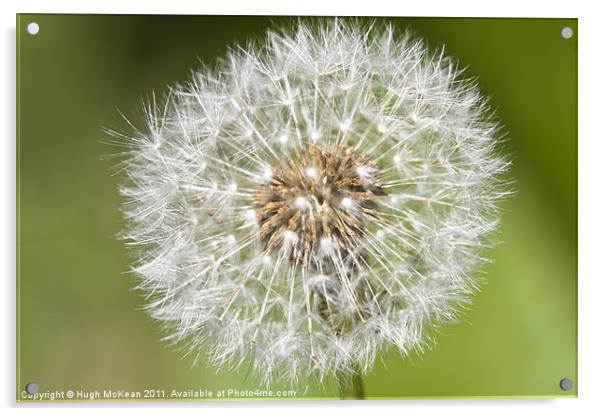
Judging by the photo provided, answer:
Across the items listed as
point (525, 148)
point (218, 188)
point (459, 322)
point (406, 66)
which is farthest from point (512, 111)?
point (218, 188)

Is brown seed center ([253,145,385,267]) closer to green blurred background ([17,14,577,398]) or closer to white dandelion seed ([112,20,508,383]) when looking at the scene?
white dandelion seed ([112,20,508,383])

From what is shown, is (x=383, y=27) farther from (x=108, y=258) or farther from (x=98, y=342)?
(x=98, y=342)

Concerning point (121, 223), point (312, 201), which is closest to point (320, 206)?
point (312, 201)

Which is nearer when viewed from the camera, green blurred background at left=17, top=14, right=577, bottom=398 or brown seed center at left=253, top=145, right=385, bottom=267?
brown seed center at left=253, top=145, right=385, bottom=267

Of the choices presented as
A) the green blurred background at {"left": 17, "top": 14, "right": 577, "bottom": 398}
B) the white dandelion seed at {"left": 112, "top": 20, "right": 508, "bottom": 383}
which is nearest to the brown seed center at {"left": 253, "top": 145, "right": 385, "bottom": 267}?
the white dandelion seed at {"left": 112, "top": 20, "right": 508, "bottom": 383}

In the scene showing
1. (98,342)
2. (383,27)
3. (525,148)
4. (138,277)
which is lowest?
(98,342)

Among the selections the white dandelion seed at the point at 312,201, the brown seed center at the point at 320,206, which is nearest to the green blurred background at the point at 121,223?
the white dandelion seed at the point at 312,201

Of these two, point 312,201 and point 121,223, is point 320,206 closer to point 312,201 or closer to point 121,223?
point 312,201
